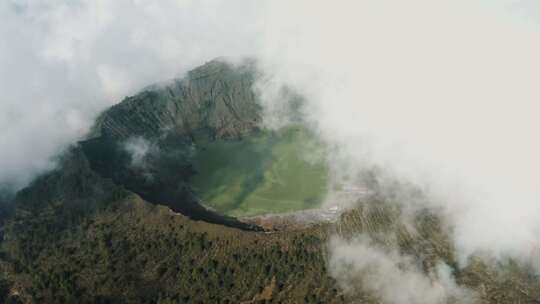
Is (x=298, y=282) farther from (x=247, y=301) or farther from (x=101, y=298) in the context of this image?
(x=101, y=298)

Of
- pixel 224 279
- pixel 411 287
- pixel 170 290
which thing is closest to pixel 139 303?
pixel 170 290

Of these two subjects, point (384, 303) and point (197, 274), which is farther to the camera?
point (197, 274)

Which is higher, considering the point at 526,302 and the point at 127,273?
the point at 526,302

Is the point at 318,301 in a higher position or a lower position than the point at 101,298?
higher

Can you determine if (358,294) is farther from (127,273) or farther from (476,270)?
(127,273)

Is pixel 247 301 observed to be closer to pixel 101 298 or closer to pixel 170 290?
pixel 170 290

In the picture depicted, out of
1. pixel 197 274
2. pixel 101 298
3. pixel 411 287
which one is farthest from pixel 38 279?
pixel 411 287

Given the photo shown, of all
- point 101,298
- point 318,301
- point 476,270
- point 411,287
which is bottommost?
point 101,298

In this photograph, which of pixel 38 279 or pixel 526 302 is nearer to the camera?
pixel 526 302

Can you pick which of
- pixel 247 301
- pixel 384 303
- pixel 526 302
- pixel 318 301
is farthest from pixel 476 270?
pixel 247 301
